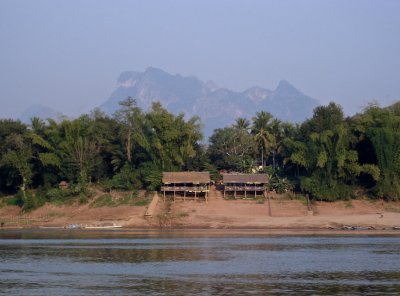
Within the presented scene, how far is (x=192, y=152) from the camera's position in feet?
283

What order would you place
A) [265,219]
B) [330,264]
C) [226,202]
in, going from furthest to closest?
[226,202]
[265,219]
[330,264]

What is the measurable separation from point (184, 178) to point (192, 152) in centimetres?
424

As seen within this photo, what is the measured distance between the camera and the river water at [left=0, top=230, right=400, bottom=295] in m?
35.1

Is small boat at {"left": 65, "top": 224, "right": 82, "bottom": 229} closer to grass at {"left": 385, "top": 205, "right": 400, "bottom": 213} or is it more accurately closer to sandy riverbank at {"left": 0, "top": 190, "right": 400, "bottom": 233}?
sandy riverbank at {"left": 0, "top": 190, "right": 400, "bottom": 233}

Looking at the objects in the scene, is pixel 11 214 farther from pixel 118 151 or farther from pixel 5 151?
pixel 118 151

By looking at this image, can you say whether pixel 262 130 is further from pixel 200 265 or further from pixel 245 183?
pixel 200 265

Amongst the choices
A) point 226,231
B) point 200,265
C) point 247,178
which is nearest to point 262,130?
point 247,178

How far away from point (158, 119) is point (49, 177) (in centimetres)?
1437

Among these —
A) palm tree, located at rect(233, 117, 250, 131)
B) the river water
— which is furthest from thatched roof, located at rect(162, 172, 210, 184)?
the river water

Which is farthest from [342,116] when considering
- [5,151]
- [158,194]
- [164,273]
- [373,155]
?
[164,273]

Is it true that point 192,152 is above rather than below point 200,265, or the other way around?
above

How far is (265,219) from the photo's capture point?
76562mm

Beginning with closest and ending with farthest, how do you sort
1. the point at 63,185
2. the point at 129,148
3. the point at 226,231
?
the point at 226,231 → the point at 63,185 → the point at 129,148

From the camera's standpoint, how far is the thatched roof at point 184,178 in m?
82.9
